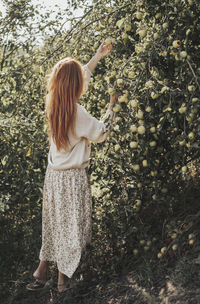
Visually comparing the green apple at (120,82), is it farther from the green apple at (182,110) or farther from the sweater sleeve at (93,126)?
the green apple at (182,110)

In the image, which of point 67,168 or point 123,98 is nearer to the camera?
point 123,98

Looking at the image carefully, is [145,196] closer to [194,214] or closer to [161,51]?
[194,214]

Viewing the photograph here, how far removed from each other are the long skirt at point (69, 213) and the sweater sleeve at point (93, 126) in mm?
297

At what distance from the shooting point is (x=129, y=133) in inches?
90.7

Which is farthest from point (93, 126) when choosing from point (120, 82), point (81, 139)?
point (120, 82)

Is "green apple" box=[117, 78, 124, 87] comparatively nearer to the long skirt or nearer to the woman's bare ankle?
the long skirt

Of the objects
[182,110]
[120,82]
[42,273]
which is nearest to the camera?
[182,110]

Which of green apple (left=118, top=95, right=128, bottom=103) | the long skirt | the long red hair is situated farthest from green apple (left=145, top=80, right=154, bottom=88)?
the long skirt

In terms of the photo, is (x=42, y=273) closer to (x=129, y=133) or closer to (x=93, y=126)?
(x=93, y=126)

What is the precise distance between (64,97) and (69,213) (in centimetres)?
80

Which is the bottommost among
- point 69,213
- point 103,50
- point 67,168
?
point 69,213

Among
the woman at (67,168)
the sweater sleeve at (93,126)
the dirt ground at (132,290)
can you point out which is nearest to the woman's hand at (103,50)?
the woman at (67,168)

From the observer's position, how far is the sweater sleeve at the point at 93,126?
2.50 metres

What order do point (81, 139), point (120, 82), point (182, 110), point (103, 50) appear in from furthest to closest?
point (103, 50) → point (81, 139) → point (120, 82) → point (182, 110)
